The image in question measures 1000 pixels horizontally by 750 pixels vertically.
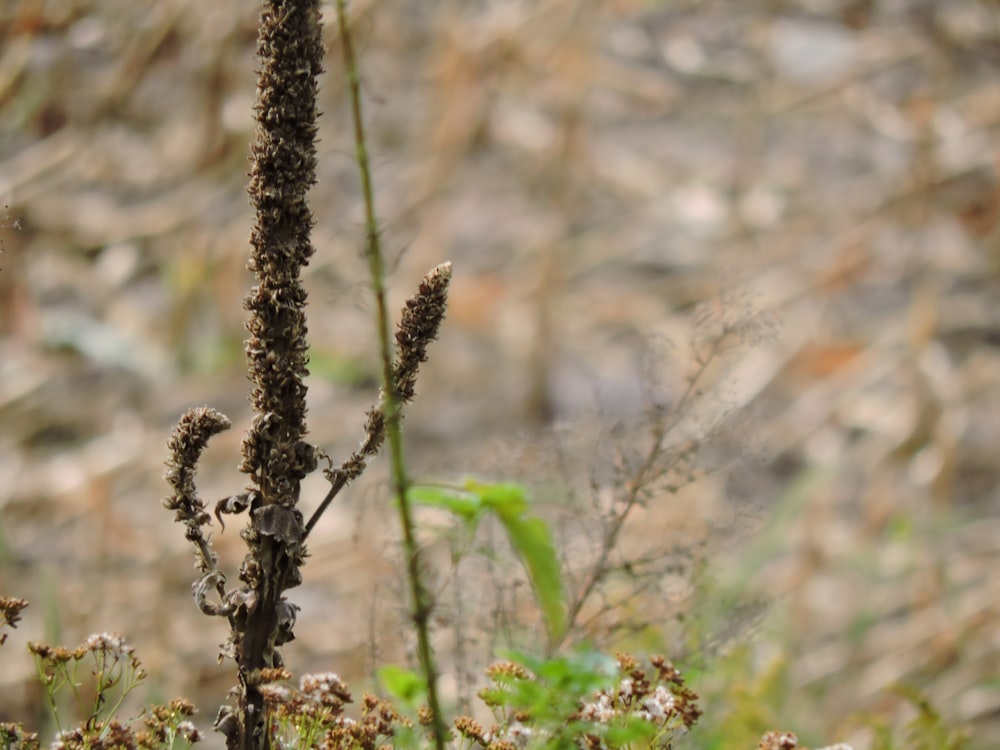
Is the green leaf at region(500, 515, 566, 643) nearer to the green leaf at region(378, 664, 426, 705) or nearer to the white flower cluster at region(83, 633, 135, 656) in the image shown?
the green leaf at region(378, 664, 426, 705)

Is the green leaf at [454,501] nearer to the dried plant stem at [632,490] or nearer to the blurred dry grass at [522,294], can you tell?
the dried plant stem at [632,490]

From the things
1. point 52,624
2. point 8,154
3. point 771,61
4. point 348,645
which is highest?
point 771,61

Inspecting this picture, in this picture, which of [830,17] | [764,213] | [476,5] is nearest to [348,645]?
[764,213]

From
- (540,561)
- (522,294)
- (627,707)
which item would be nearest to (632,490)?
(627,707)

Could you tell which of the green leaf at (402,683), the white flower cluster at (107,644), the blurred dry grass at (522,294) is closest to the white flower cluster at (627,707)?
the green leaf at (402,683)

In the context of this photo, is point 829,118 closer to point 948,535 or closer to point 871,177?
point 871,177

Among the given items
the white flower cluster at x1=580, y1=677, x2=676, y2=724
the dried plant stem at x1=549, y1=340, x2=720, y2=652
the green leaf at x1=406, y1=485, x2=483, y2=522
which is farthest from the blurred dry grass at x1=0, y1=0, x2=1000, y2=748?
the green leaf at x1=406, y1=485, x2=483, y2=522
